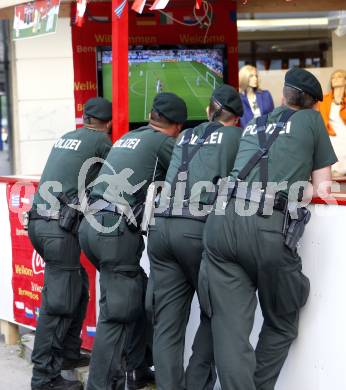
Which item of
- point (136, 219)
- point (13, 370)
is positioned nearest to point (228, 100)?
point (136, 219)

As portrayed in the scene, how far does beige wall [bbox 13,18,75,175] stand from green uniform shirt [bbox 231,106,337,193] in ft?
21.4

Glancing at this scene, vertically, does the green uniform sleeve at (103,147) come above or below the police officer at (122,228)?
above

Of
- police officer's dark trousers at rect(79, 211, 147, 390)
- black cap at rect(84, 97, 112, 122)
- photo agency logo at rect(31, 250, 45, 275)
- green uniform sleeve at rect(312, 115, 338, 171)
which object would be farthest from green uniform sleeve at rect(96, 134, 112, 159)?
green uniform sleeve at rect(312, 115, 338, 171)

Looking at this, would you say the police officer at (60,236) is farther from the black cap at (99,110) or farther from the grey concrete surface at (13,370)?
the grey concrete surface at (13,370)

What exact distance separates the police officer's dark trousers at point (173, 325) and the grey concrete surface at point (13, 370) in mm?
1661

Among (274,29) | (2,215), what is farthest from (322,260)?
(274,29)

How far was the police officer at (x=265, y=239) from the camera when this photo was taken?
166 inches

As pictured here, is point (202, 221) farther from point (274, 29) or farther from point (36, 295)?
point (274, 29)

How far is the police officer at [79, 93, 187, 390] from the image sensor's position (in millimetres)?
5051

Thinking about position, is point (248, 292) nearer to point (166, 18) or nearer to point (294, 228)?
point (294, 228)

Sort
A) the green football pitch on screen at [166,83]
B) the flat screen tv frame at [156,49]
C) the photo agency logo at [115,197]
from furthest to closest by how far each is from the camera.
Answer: the green football pitch on screen at [166,83], the flat screen tv frame at [156,49], the photo agency logo at [115,197]

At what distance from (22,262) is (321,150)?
10.7 ft

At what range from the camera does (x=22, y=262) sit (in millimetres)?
6742

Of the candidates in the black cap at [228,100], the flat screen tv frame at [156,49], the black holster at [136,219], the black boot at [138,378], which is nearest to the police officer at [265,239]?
the black cap at [228,100]
